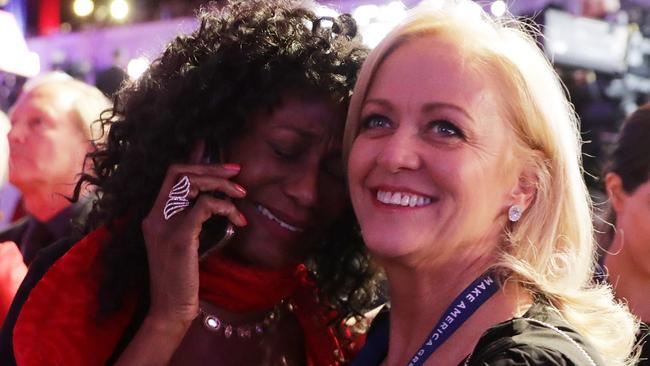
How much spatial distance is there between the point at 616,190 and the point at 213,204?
1632 millimetres

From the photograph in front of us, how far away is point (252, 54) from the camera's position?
1828mm

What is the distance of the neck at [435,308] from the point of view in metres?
1.41

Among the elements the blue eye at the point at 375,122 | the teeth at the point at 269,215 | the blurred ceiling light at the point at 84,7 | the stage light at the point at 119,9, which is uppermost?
the blue eye at the point at 375,122

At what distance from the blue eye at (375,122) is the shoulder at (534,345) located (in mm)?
458

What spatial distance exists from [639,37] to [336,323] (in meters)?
4.65

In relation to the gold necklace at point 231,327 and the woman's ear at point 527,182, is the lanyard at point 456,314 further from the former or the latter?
the gold necklace at point 231,327

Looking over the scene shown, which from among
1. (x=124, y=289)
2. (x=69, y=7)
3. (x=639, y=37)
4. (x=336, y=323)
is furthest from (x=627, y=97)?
(x=69, y=7)

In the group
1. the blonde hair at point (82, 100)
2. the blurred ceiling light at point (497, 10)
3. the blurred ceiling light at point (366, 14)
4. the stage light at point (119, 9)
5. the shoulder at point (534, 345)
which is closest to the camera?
the shoulder at point (534, 345)

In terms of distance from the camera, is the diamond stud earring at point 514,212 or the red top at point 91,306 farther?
the red top at point 91,306

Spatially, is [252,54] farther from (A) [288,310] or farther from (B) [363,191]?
(A) [288,310]

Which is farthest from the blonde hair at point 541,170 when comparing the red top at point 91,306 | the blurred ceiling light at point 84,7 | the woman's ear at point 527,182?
the blurred ceiling light at point 84,7

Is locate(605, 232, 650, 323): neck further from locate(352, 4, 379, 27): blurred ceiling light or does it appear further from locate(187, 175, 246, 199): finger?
locate(352, 4, 379, 27): blurred ceiling light

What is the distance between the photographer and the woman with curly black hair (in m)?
1.71

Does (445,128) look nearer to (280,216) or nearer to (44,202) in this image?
(280,216)
